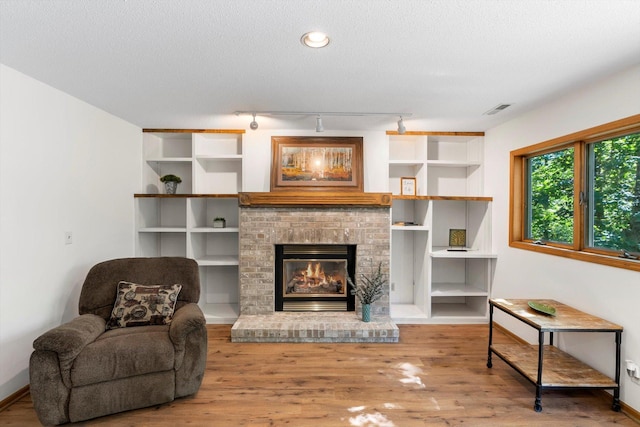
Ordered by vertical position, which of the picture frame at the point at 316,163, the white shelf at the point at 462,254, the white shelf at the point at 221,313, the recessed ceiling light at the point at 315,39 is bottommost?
the white shelf at the point at 221,313

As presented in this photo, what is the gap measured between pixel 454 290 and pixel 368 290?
1.14 m

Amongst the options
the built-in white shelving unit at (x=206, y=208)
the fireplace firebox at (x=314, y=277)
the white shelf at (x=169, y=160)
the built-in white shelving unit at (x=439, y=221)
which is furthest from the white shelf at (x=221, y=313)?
the built-in white shelving unit at (x=439, y=221)

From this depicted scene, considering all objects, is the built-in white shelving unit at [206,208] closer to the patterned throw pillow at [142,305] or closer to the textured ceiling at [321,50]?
the textured ceiling at [321,50]

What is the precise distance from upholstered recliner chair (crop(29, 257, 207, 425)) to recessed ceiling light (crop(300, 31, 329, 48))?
2.01 m

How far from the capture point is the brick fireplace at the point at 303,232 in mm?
3676

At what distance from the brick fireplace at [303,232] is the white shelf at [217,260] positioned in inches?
9.3

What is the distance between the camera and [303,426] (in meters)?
2.06

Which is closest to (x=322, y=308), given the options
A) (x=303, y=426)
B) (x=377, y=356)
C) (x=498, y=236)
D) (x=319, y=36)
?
(x=377, y=356)

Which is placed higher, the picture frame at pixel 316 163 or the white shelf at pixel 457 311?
the picture frame at pixel 316 163

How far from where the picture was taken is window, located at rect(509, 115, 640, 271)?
2.29m

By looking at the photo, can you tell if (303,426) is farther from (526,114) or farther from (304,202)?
(526,114)

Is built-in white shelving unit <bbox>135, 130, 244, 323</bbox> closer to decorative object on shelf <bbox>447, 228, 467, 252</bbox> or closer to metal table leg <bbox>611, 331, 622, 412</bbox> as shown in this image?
decorative object on shelf <bbox>447, 228, 467, 252</bbox>

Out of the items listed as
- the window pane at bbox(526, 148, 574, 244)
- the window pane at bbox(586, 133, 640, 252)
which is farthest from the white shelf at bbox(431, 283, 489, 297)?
the window pane at bbox(586, 133, 640, 252)

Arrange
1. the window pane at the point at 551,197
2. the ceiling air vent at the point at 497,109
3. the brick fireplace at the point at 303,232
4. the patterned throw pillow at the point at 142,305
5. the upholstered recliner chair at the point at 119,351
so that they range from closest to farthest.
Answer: the upholstered recliner chair at the point at 119,351 < the patterned throw pillow at the point at 142,305 < the window pane at the point at 551,197 < the ceiling air vent at the point at 497,109 < the brick fireplace at the point at 303,232
